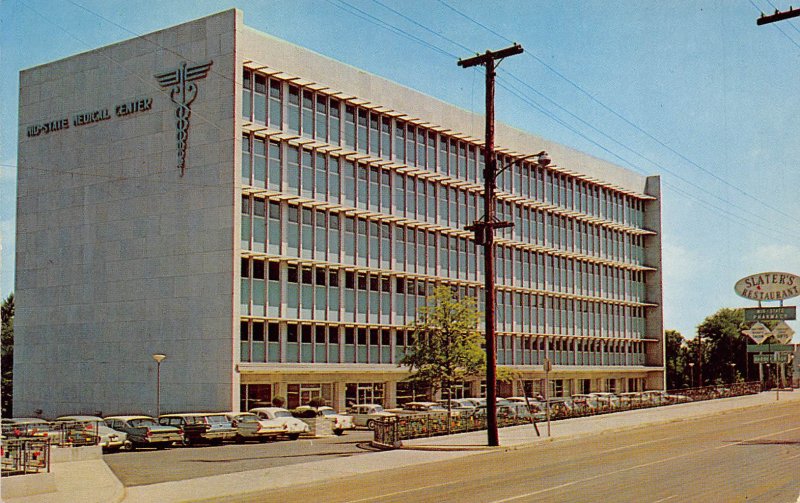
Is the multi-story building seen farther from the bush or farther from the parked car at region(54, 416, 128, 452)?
the parked car at region(54, 416, 128, 452)

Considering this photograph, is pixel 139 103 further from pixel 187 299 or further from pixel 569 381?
pixel 569 381

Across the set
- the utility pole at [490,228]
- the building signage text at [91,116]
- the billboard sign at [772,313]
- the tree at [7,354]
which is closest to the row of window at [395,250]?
the building signage text at [91,116]

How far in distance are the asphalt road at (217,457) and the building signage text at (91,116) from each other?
21586 millimetres

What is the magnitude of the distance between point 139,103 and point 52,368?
645 inches

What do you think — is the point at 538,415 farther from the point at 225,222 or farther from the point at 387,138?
the point at 387,138

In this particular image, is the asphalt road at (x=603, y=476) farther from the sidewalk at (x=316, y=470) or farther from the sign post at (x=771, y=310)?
the sign post at (x=771, y=310)

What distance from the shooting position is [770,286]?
230 feet

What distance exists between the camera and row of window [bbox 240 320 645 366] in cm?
5016

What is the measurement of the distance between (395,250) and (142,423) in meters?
26.3

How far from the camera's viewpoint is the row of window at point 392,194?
5103cm

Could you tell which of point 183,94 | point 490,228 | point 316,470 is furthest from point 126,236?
point 316,470

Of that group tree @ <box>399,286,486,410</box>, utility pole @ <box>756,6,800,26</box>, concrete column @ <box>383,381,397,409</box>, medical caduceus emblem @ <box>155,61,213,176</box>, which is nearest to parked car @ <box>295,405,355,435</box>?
tree @ <box>399,286,486,410</box>

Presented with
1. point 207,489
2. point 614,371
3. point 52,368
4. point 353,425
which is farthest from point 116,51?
point 614,371

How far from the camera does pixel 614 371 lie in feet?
277
